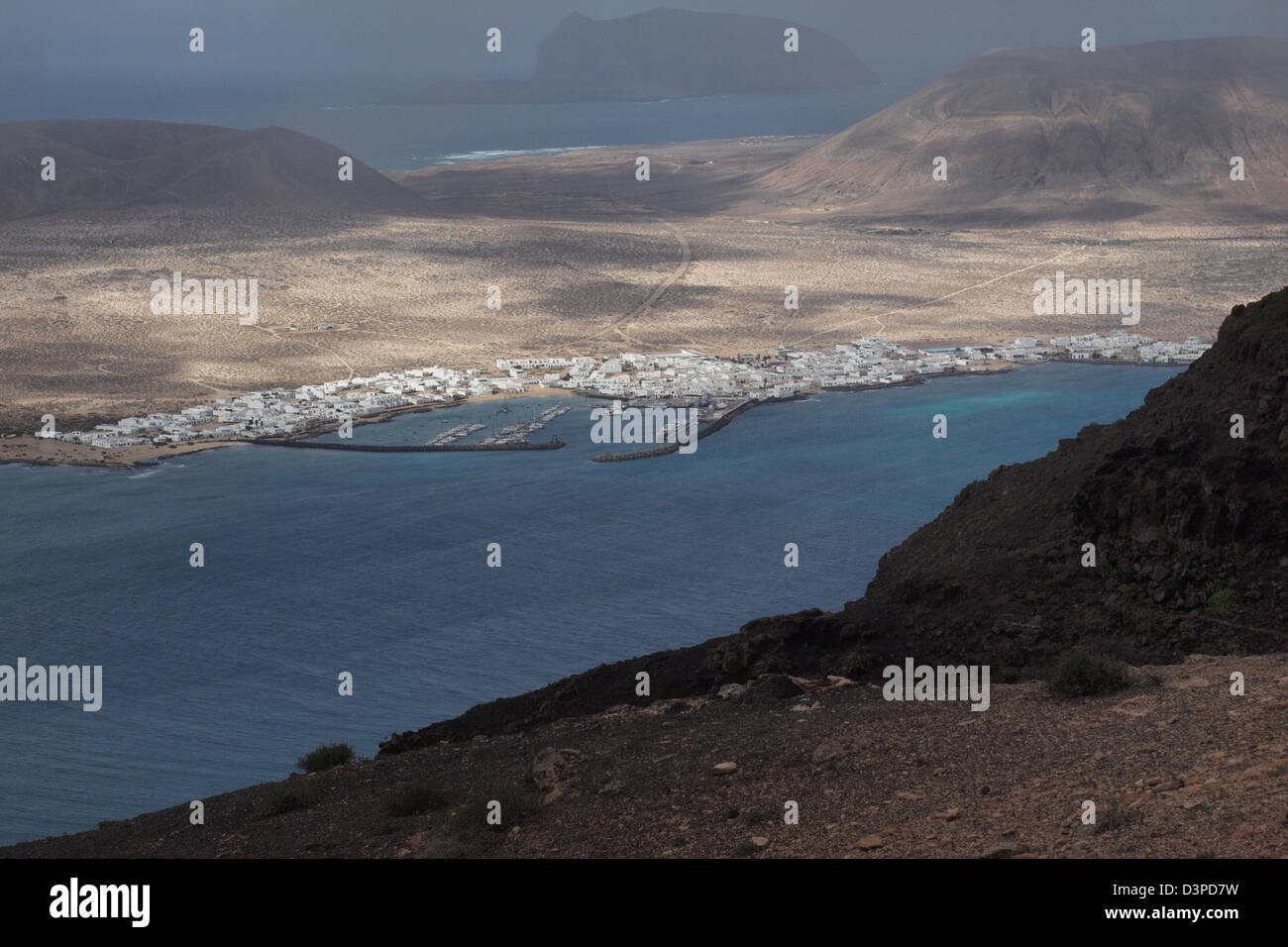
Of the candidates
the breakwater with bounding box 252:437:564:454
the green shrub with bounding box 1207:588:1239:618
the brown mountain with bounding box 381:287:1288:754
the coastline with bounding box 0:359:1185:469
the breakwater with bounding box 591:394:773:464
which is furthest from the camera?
the breakwater with bounding box 252:437:564:454

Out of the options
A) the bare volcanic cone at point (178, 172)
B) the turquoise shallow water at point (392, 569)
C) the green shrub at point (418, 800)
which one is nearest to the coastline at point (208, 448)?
the turquoise shallow water at point (392, 569)

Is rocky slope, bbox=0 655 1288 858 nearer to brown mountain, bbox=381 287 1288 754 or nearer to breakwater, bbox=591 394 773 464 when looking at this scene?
brown mountain, bbox=381 287 1288 754

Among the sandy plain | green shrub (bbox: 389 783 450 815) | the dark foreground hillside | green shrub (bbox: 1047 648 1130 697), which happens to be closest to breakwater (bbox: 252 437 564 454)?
the sandy plain

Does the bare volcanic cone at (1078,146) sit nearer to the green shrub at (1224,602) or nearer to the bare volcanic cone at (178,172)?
the bare volcanic cone at (178,172)

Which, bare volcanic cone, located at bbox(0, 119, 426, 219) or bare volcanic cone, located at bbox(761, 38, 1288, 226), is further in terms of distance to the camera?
bare volcanic cone, located at bbox(761, 38, 1288, 226)
